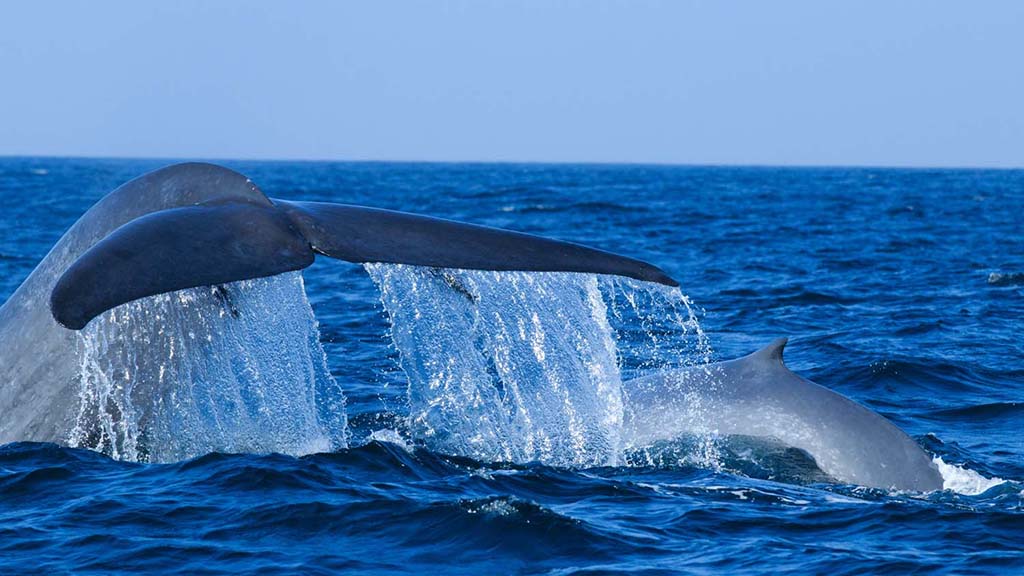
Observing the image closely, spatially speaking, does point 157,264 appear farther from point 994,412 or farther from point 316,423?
point 994,412

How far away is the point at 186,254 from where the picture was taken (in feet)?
20.7

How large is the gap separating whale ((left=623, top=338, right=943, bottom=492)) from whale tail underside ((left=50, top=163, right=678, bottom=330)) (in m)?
2.89

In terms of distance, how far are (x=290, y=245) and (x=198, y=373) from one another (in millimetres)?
1361

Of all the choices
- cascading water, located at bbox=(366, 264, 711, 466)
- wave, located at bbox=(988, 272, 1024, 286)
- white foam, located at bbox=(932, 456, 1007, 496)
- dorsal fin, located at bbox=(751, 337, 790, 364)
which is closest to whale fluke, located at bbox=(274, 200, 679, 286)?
cascading water, located at bbox=(366, 264, 711, 466)

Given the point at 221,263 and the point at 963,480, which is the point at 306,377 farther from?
the point at 963,480

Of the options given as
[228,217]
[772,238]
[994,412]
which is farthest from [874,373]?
[772,238]

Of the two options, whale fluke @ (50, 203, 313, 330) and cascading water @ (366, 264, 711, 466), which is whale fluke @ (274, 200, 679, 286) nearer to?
whale fluke @ (50, 203, 313, 330)

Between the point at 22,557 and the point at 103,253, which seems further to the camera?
the point at 22,557

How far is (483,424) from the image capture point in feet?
35.7

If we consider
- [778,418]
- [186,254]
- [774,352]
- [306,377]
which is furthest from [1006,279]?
[186,254]

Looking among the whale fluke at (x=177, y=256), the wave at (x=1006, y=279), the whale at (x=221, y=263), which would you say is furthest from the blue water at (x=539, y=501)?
the wave at (x=1006, y=279)

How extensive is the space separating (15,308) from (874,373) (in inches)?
379

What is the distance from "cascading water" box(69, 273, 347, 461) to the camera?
24.7 feet

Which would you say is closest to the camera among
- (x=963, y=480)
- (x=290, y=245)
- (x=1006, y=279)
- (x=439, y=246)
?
(x=290, y=245)
